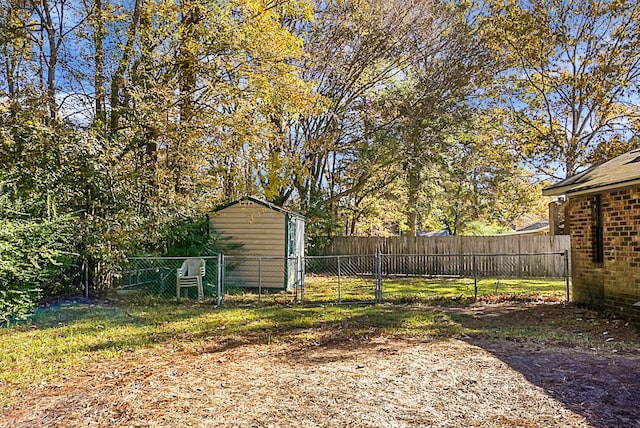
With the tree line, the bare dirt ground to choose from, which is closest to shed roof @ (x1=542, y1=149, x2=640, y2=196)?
the bare dirt ground

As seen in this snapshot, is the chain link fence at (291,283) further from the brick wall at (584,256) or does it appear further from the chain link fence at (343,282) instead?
the brick wall at (584,256)

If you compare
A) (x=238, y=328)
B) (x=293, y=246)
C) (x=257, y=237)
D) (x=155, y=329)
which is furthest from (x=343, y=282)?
(x=155, y=329)

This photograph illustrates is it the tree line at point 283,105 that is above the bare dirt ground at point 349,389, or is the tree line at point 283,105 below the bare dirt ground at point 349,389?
above

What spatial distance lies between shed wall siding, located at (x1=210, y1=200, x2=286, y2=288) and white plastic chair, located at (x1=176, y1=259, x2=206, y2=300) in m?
1.67

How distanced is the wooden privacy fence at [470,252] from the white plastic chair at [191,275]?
895cm

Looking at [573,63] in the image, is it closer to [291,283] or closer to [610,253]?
[610,253]

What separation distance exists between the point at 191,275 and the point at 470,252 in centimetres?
1167

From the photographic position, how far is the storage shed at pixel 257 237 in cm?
1248

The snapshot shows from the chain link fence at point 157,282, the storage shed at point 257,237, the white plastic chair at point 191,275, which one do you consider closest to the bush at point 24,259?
the chain link fence at point 157,282

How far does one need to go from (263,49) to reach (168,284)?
5975 mm

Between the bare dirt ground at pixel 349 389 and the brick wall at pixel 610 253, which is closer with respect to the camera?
the bare dirt ground at pixel 349 389

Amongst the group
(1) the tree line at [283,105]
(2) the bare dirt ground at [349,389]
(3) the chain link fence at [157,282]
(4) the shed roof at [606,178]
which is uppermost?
(1) the tree line at [283,105]

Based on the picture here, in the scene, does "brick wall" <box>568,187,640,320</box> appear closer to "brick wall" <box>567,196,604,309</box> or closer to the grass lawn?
"brick wall" <box>567,196,604,309</box>

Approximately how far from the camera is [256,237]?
41.3ft
